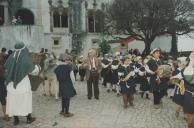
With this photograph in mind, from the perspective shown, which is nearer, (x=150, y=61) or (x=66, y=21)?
(x=150, y=61)

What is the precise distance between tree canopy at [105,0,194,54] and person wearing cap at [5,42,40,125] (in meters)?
30.0

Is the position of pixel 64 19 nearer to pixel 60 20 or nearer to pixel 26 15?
pixel 60 20

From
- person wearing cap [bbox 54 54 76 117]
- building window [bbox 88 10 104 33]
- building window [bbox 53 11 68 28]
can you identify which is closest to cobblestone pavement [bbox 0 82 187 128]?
person wearing cap [bbox 54 54 76 117]

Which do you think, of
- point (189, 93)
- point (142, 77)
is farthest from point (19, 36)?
point (189, 93)

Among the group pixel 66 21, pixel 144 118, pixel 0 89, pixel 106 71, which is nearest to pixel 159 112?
pixel 144 118

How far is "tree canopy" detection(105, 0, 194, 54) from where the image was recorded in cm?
4053

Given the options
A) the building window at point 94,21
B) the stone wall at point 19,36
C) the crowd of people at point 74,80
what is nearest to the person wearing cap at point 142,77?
the crowd of people at point 74,80

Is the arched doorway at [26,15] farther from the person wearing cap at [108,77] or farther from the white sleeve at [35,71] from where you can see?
the white sleeve at [35,71]

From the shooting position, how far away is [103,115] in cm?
1229

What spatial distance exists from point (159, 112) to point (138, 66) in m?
3.84

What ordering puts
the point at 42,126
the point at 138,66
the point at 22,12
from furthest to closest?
the point at 22,12 → the point at 138,66 → the point at 42,126

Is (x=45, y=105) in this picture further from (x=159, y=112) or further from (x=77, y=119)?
(x=159, y=112)

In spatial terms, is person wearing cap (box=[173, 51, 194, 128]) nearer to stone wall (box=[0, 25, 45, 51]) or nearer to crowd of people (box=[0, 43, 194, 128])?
crowd of people (box=[0, 43, 194, 128])

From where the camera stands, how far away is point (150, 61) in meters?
14.0
